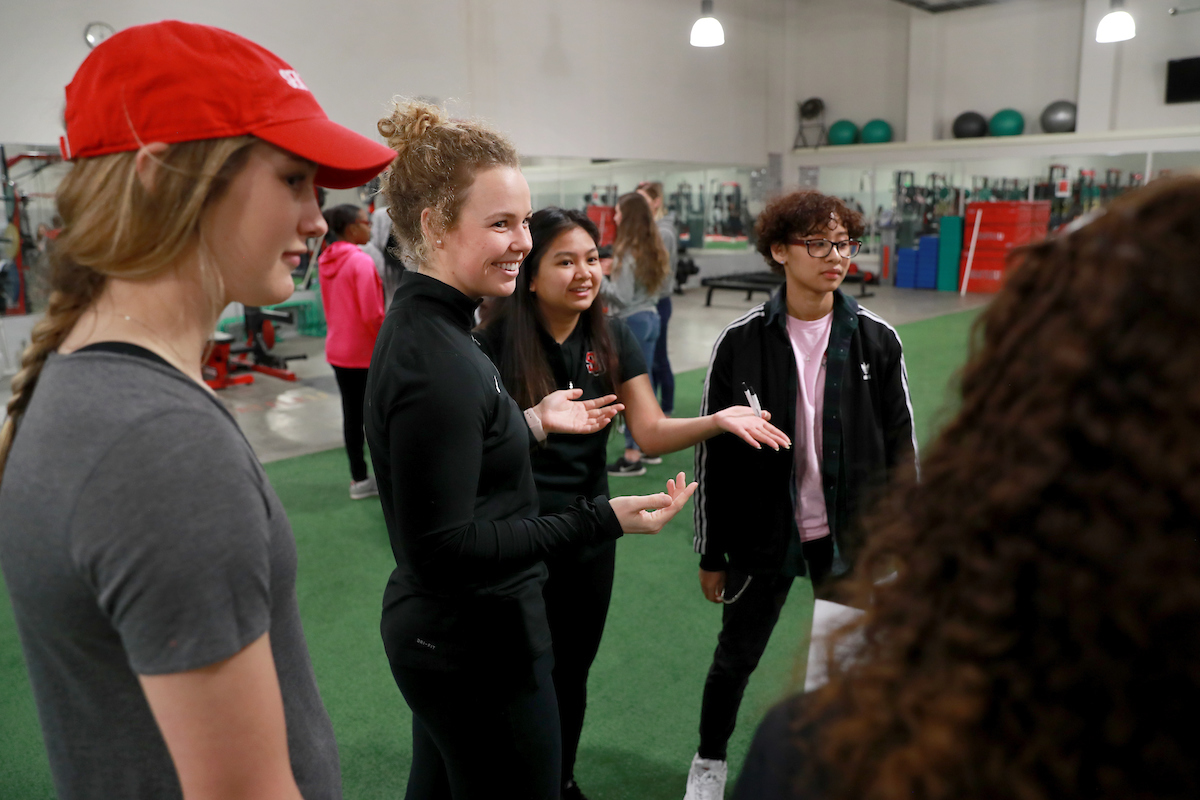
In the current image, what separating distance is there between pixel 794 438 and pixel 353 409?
123 inches

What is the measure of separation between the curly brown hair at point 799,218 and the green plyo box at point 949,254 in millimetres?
13265

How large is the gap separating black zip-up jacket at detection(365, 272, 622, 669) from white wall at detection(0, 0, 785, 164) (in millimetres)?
5798

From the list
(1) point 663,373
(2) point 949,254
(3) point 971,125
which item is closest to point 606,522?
(1) point 663,373

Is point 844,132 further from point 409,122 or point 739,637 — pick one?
point 409,122

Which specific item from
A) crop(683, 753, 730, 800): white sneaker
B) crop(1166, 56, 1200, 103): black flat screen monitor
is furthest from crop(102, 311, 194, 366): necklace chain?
crop(1166, 56, 1200, 103): black flat screen monitor

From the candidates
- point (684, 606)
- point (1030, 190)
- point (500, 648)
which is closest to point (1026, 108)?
point (1030, 190)

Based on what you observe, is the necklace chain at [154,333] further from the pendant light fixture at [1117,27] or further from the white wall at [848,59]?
the white wall at [848,59]

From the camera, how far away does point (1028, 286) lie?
1.88ft

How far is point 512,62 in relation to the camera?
1166cm

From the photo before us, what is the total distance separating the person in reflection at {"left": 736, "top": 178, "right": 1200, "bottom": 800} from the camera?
1.63ft

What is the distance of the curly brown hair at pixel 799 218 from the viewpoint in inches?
92.1

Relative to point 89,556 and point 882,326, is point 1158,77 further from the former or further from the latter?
point 89,556

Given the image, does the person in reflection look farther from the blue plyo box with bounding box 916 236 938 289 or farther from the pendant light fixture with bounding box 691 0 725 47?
the blue plyo box with bounding box 916 236 938 289

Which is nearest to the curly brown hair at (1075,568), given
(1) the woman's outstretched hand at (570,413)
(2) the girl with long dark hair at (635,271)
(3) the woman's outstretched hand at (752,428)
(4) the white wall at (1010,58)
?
(1) the woman's outstretched hand at (570,413)
